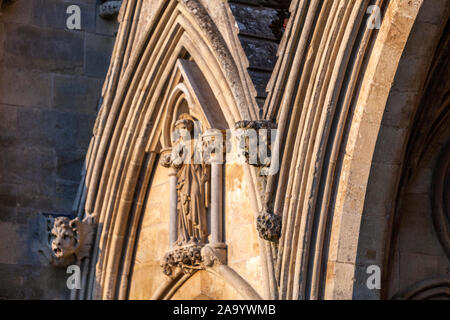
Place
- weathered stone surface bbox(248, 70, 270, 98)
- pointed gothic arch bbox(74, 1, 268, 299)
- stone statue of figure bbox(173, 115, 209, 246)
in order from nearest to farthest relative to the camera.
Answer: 1. weathered stone surface bbox(248, 70, 270, 98)
2. stone statue of figure bbox(173, 115, 209, 246)
3. pointed gothic arch bbox(74, 1, 268, 299)

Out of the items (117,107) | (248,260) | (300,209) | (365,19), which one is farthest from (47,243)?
(365,19)

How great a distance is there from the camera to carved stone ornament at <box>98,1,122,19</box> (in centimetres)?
1253

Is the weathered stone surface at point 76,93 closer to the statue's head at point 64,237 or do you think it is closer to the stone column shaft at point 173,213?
the statue's head at point 64,237

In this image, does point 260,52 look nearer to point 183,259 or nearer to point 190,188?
point 190,188

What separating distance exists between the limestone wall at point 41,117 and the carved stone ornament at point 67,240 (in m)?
0.27

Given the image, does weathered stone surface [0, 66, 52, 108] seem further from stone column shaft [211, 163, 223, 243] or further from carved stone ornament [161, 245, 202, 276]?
stone column shaft [211, 163, 223, 243]

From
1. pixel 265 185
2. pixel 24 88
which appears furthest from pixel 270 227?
pixel 24 88

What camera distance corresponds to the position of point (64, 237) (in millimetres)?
11492

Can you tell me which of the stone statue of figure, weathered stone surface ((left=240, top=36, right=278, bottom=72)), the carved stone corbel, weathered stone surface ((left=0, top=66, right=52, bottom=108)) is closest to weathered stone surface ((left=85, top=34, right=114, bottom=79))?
weathered stone surface ((left=0, top=66, right=52, bottom=108))

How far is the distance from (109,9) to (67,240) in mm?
2257

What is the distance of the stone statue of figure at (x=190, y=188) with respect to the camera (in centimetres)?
1034

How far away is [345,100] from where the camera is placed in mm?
8812
